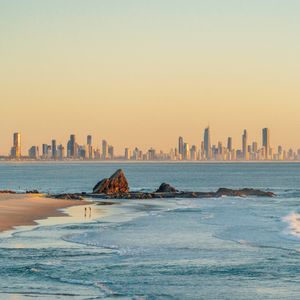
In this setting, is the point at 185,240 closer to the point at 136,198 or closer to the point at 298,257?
the point at 298,257

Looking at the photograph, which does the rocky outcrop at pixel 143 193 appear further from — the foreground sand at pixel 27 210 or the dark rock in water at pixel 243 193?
the foreground sand at pixel 27 210

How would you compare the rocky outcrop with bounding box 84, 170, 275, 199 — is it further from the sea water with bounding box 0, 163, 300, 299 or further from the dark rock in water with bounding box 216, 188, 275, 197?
the sea water with bounding box 0, 163, 300, 299

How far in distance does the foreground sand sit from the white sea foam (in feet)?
53.6

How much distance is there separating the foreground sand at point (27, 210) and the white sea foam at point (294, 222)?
16333mm

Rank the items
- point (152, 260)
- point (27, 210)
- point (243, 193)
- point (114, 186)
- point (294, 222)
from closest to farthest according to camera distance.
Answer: point (152, 260), point (294, 222), point (27, 210), point (114, 186), point (243, 193)

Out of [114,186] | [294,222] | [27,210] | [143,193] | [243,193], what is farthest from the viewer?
[243,193]

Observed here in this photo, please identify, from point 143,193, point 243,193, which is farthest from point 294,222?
point 243,193

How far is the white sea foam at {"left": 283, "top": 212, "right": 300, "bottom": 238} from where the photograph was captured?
45.2 meters

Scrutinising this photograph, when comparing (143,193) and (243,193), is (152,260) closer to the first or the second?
(143,193)

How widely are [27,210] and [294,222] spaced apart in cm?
2251

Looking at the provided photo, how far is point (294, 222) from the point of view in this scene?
5278cm

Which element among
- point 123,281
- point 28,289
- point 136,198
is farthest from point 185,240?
point 136,198

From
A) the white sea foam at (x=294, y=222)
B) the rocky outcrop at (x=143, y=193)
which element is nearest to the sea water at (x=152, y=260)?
the white sea foam at (x=294, y=222)

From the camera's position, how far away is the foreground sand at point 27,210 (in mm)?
52306
